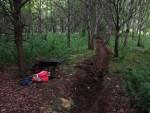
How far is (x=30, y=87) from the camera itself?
9008 millimetres

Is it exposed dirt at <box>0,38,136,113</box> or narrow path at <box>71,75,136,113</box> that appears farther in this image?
narrow path at <box>71,75,136,113</box>

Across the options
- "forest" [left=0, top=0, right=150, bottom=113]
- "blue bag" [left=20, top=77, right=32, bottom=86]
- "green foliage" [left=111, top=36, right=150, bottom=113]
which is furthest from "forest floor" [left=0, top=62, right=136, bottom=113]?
"green foliage" [left=111, top=36, right=150, bottom=113]

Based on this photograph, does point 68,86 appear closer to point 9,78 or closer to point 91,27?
point 9,78

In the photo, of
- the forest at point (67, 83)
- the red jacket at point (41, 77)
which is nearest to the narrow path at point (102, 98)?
the forest at point (67, 83)

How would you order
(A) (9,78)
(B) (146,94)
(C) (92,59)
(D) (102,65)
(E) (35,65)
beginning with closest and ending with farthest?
1. (B) (146,94)
2. (A) (9,78)
3. (E) (35,65)
4. (D) (102,65)
5. (C) (92,59)

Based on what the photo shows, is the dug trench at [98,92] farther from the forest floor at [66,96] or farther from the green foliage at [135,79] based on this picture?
the green foliage at [135,79]

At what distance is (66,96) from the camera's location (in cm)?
841

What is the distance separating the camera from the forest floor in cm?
765

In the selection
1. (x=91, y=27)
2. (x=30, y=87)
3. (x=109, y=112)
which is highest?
(x=91, y=27)

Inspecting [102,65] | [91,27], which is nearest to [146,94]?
[102,65]

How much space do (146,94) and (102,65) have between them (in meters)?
4.68

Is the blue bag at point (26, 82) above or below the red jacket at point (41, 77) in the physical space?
below

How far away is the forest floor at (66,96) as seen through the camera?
7652mm

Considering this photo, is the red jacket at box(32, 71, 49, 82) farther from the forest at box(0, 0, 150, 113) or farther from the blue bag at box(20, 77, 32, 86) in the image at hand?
the blue bag at box(20, 77, 32, 86)
